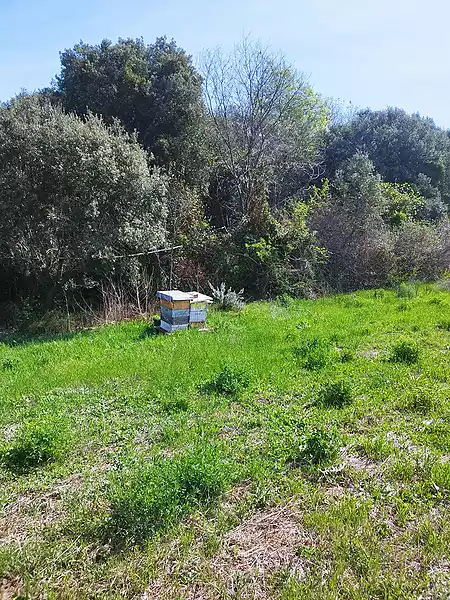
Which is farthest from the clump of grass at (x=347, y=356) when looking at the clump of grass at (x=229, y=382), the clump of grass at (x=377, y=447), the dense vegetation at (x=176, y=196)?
the dense vegetation at (x=176, y=196)

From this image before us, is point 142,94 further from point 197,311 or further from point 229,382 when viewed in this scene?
point 229,382

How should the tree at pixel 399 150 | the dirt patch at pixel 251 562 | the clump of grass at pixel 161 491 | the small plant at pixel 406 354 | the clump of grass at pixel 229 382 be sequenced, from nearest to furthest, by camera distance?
the dirt patch at pixel 251 562 < the clump of grass at pixel 161 491 < the clump of grass at pixel 229 382 < the small plant at pixel 406 354 < the tree at pixel 399 150

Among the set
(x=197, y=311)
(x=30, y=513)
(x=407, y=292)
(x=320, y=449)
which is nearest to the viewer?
(x=30, y=513)

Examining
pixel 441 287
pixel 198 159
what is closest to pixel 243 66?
pixel 198 159

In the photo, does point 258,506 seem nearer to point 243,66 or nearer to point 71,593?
point 71,593

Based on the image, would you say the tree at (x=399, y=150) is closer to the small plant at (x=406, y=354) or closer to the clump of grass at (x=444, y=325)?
the clump of grass at (x=444, y=325)

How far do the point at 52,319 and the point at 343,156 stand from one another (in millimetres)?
14791

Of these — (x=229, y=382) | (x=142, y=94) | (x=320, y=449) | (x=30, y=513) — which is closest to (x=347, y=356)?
(x=229, y=382)

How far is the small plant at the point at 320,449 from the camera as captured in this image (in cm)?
335

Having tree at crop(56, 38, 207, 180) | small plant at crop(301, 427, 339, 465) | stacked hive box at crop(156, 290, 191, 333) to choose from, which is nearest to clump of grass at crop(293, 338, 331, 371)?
small plant at crop(301, 427, 339, 465)

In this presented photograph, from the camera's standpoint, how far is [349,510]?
2775mm

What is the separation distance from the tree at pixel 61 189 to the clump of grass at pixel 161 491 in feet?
23.0

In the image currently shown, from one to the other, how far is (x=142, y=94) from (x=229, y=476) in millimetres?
12805

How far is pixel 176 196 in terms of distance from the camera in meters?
11.8
